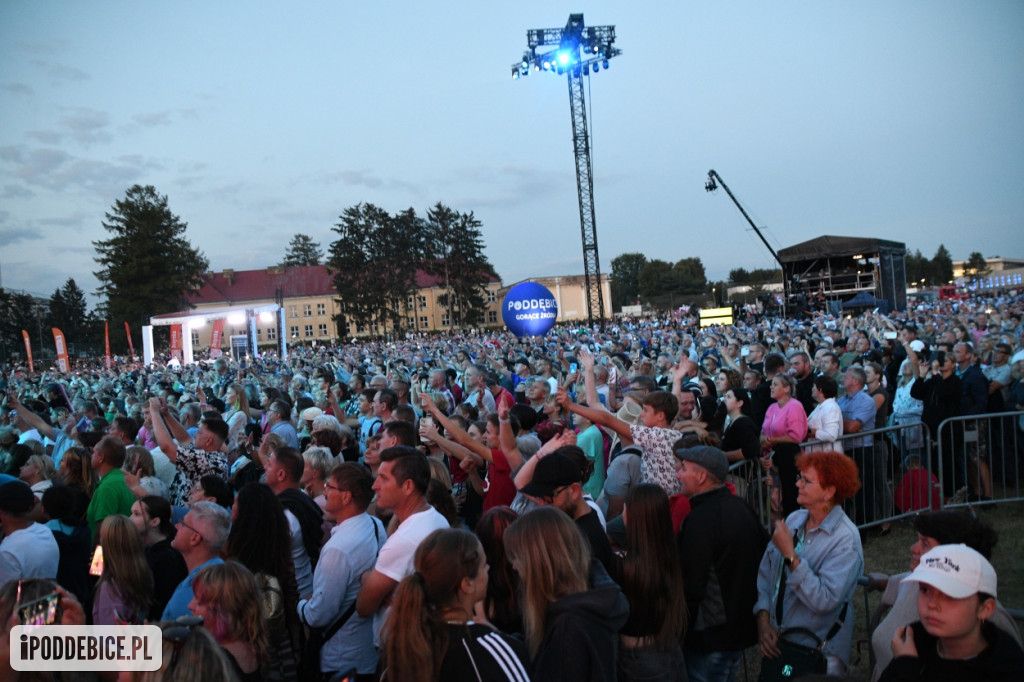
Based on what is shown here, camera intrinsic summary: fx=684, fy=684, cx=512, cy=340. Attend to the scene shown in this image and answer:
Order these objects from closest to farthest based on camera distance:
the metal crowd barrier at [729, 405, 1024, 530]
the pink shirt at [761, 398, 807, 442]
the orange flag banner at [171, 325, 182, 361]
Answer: the pink shirt at [761, 398, 807, 442] → the metal crowd barrier at [729, 405, 1024, 530] → the orange flag banner at [171, 325, 182, 361]

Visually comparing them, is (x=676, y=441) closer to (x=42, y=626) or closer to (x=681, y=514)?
(x=681, y=514)

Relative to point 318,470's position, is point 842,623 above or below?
below

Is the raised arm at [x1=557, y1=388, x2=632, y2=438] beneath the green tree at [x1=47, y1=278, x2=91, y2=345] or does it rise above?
beneath

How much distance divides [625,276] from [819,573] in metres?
127

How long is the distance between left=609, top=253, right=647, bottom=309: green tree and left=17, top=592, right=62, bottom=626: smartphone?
121773 millimetres

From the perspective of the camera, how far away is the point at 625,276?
128 metres

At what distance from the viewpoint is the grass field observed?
4.38 meters

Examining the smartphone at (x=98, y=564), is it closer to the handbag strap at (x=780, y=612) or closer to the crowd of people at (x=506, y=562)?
the crowd of people at (x=506, y=562)

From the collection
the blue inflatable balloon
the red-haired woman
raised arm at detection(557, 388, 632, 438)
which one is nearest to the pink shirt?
raised arm at detection(557, 388, 632, 438)

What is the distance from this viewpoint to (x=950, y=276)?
119 m

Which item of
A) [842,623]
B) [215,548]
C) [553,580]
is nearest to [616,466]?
[842,623]

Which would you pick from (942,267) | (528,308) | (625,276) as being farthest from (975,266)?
(528,308)

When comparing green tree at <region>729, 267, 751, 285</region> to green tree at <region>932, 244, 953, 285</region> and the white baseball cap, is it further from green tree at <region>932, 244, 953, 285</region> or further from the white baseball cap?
the white baseball cap

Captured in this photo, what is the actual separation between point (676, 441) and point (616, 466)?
436 mm
